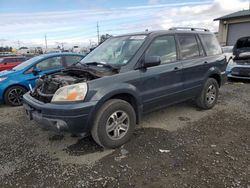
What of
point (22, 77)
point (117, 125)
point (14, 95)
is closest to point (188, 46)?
point (117, 125)

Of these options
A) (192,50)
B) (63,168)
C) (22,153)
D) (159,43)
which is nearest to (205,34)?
(192,50)

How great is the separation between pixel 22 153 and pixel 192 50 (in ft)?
12.3

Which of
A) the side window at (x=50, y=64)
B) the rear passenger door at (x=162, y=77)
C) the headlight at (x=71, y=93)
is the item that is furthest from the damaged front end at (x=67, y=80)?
the side window at (x=50, y=64)

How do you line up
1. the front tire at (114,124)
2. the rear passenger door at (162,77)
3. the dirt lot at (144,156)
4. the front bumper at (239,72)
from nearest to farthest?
the dirt lot at (144,156) < the front tire at (114,124) < the rear passenger door at (162,77) < the front bumper at (239,72)

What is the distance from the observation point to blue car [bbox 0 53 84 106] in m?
6.04

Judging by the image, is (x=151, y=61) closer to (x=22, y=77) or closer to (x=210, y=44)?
(x=210, y=44)

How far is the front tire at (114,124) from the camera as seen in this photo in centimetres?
325

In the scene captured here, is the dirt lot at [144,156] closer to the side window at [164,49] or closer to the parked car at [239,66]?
the side window at [164,49]

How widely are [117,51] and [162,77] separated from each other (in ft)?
3.11

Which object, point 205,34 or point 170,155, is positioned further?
point 205,34

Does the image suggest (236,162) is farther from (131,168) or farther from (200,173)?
(131,168)

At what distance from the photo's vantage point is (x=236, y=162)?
3.03m

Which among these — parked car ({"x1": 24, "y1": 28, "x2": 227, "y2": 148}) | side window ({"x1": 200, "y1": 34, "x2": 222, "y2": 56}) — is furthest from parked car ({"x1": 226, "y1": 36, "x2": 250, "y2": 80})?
parked car ({"x1": 24, "y1": 28, "x2": 227, "y2": 148})

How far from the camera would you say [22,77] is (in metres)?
6.21
